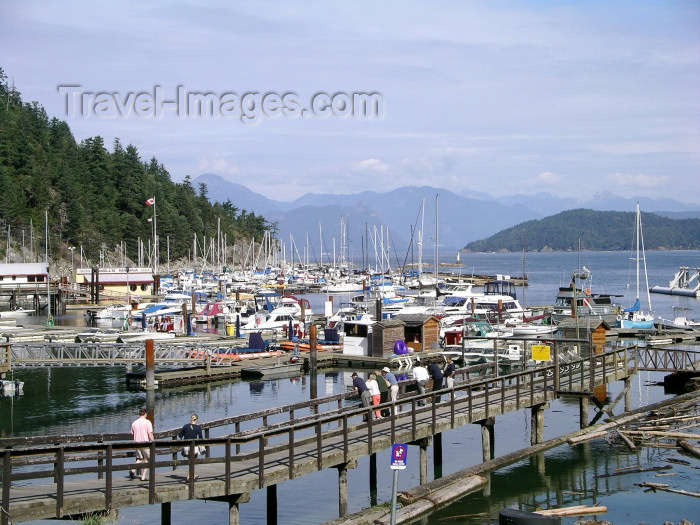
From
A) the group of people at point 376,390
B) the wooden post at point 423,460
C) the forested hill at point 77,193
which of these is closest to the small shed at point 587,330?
the group of people at point 376,390

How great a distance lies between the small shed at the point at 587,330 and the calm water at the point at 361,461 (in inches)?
115

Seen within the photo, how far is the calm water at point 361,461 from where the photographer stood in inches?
991

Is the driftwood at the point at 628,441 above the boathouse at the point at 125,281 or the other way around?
the other way around

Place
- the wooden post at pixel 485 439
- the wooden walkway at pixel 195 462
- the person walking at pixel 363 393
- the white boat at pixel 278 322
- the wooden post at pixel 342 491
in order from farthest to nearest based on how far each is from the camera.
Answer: the white boat at pixel 278 322 → the wooden post at pixel 485 439 → the person walking at pixel 363 393 → the wooden post at pixel 342 491 → the wooden walkway at pixel 195 462

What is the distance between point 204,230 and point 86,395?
148211 millimetres

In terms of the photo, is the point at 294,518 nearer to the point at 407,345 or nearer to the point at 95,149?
the point at 407,345

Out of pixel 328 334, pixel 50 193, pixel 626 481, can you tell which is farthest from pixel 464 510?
pixel 50 193

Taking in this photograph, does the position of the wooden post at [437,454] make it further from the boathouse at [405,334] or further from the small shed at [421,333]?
the small shed at [421,333]

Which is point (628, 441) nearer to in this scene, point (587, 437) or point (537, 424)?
point (587, 437)

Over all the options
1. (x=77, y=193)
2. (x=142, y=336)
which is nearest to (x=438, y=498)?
(x=142, y=336)

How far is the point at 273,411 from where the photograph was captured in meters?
26.2

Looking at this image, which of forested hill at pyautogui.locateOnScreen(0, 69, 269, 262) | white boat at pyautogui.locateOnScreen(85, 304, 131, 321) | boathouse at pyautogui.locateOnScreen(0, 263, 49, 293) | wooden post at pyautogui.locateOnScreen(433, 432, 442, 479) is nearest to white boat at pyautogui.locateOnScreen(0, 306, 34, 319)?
boathouse at pyautogui.locateOnScreen(0, 263, 49, 293)

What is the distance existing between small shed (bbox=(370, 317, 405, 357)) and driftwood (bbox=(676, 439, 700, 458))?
26.8 meters

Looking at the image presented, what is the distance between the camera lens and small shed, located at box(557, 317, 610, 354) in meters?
44.9
